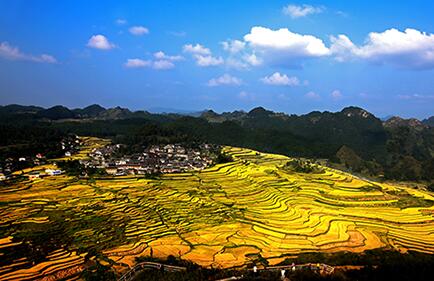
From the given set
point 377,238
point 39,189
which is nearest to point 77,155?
point 39,189

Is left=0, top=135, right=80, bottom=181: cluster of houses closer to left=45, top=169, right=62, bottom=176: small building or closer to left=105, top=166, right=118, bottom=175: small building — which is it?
left=45, top=169, right=62, bottom=176: small building

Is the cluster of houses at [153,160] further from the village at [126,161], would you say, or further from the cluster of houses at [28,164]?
the cluster of houses at [28,164]

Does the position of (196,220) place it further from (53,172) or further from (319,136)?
(319,136)

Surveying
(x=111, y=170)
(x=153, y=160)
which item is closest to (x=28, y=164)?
(x=111, y=170)

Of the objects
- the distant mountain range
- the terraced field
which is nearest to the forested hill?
the distant mountain range

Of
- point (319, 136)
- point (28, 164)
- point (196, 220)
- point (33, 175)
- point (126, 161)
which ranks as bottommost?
point (196, 220)

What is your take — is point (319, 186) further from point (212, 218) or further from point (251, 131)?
point (251, 131)

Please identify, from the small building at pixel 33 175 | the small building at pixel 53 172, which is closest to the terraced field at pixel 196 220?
the small building at pixel 33 175
